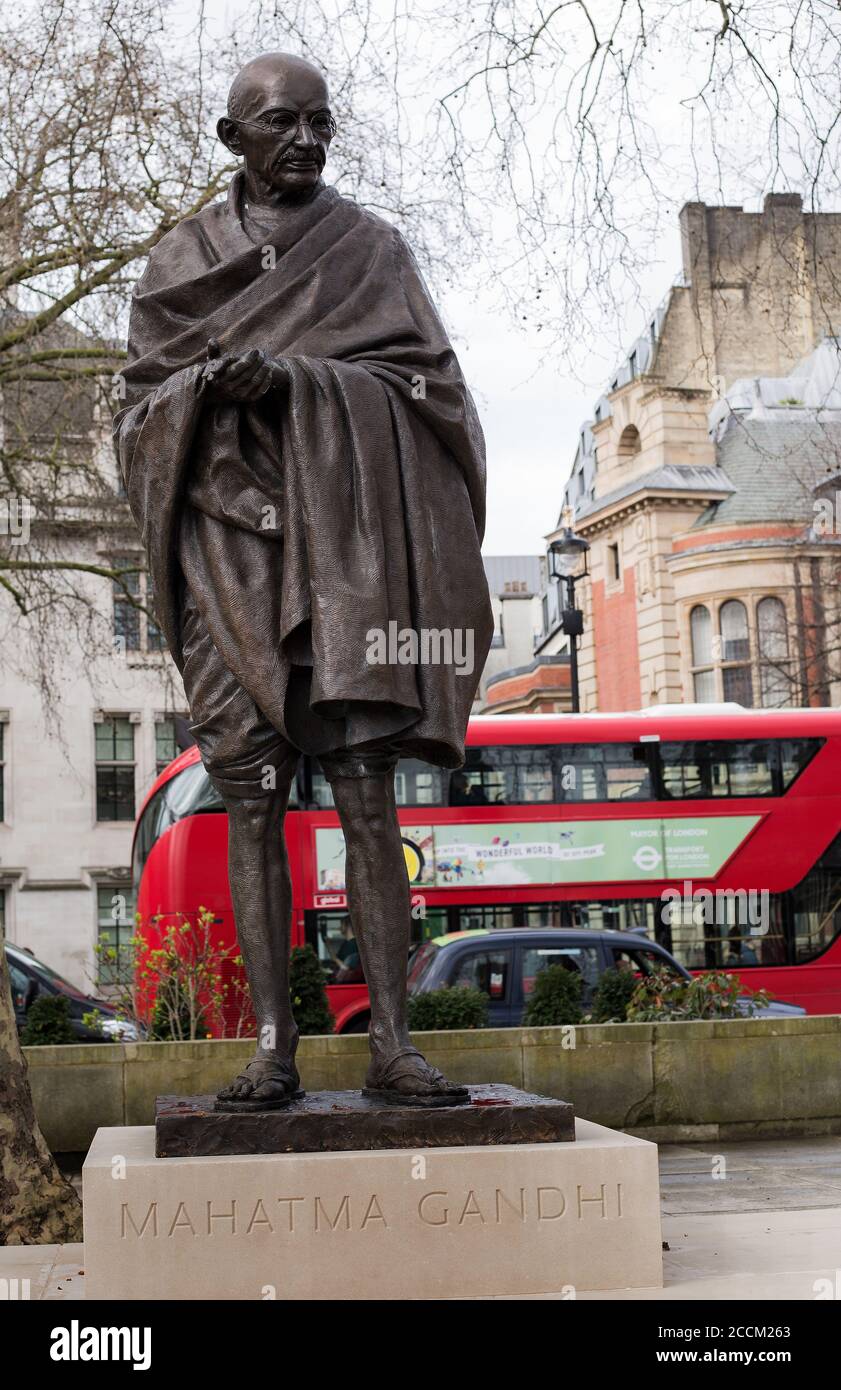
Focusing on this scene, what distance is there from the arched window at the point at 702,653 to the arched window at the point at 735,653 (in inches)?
15.5

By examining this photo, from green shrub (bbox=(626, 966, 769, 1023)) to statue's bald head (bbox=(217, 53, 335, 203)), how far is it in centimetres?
848

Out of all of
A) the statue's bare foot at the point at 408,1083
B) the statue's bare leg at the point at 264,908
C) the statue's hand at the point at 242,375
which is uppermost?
the statue's hand at the point at 242,375

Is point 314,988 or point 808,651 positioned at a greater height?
point 808,651

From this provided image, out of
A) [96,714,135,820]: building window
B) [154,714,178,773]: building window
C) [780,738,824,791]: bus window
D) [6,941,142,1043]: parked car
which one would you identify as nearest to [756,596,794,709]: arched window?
[154,714,178,773]: building window

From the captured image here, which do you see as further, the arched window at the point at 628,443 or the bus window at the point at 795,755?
the arched window at the point at 628,443

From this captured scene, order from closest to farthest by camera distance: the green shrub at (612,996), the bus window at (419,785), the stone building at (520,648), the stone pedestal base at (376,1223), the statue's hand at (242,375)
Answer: the stone pedestal base at (376,1223), the statue's hand at (242,375), the green shrub at (612,996), the bus window at (419,785), the stone building at (520,648)

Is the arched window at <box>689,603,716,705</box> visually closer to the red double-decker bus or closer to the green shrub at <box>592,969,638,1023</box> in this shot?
the red double-decker bus

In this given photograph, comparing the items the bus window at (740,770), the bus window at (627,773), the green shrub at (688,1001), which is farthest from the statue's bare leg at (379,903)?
the bus window at (740,770)

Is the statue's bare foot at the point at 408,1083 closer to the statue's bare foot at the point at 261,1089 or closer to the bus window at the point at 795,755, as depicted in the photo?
the statue's bare foot at the point at 261,1089

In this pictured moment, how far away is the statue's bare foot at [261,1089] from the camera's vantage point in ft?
13.7

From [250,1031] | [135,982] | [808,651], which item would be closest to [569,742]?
[250,1031]

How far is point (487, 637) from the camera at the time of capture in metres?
4.68
